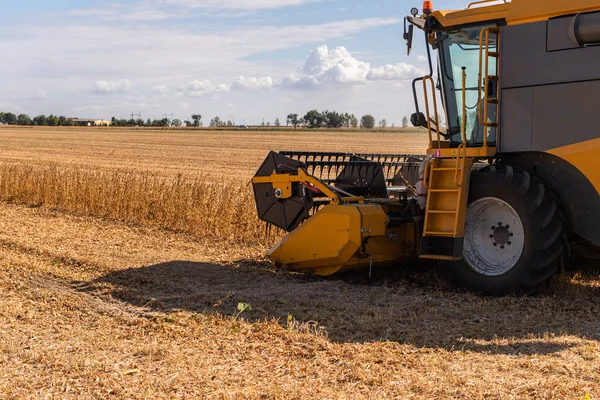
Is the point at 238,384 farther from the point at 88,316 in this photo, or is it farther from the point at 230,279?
the point at 230,279

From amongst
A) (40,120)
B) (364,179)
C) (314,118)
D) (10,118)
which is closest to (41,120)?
(40,120)

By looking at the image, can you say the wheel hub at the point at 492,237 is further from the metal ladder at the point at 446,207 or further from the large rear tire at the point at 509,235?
the metal ladder at the point at 446,207

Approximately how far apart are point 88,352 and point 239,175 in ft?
52.6

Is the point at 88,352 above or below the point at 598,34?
below

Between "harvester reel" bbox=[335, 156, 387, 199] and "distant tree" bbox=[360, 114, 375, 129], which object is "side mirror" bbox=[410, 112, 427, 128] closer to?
"harvester reel" bbox=[335, 156, 387, 199]

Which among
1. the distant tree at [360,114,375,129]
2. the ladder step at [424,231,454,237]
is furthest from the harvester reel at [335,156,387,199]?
the distant tree at [360,114,375,129]

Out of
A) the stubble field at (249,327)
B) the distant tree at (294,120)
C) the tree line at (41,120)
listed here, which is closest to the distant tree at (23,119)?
the tree line at (41,120)

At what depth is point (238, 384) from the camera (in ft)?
14.1

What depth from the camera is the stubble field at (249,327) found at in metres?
4.29

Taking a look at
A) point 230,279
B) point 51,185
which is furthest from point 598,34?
point 51,185

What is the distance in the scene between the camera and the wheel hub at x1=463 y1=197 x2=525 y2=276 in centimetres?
660

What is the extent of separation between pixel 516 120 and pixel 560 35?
84 centimetres

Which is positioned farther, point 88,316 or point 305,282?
point 305,282

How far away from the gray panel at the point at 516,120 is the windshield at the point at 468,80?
0.20m
